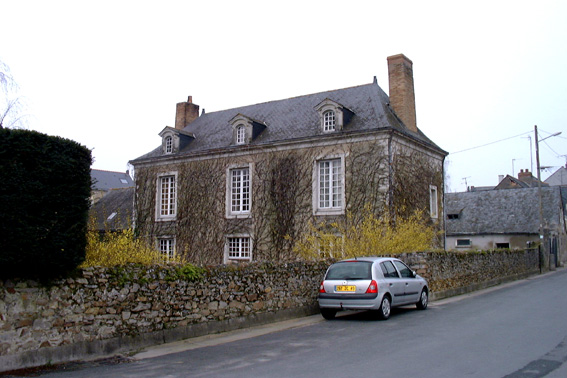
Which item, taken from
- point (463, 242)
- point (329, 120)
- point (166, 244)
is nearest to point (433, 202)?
point (329, 120)

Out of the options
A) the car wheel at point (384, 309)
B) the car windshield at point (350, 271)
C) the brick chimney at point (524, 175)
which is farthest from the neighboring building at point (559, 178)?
the car windshield at point (350, 271)

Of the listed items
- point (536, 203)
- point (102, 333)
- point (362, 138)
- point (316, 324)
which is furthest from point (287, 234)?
point (536, 203)

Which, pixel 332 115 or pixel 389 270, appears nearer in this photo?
pixel 389 270

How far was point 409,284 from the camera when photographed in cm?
1307

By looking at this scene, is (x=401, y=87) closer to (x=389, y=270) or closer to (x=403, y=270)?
(x=403, y=270)

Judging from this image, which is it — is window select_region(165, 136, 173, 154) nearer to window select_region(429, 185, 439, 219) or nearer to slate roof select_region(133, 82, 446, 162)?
slate roof select_region(133, 82, 446, 162)

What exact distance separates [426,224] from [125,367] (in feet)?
65.5

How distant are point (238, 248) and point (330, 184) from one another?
618cm

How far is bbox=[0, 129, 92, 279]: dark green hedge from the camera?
22.6ft

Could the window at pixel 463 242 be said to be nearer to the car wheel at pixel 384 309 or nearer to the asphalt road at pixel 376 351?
the asphalt road at pixel 376 351

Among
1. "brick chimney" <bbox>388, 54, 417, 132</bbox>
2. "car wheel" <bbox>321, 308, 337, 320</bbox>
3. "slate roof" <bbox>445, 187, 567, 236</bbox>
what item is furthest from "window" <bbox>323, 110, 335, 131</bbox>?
"slate roof" <bbox>445, 187, 567, 236</bbox>

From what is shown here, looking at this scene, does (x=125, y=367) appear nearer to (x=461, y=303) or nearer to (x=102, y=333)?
(x=102, y=333)

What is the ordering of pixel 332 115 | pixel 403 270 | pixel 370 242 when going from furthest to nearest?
pixel 332 115, pixel 370 242, pixel 403 270

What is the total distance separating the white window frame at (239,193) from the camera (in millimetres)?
25531
